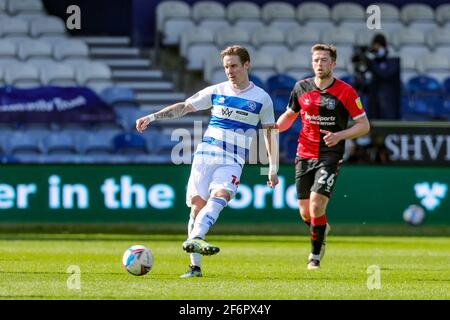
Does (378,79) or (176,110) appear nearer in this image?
(176,110)

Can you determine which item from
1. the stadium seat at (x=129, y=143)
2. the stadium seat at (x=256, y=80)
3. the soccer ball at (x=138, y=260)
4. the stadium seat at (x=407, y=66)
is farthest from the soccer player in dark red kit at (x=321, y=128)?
the stadium seat at (x=407, y=66)

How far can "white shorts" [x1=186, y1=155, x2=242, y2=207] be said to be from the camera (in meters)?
12.7

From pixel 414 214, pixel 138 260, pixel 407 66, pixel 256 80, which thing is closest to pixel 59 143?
pixel 256 80

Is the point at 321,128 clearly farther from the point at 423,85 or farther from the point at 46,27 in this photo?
the point at 46,27

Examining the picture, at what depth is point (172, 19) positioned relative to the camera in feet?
93.1

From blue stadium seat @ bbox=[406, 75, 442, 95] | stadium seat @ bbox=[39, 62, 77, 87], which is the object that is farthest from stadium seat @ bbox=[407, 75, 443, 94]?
stadium seat @ bbox=[39, 62, 77, 87]

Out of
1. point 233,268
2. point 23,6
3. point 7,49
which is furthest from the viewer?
point 23,6

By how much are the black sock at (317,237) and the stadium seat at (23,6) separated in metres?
15.3

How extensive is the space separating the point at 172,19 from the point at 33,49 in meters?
3.29

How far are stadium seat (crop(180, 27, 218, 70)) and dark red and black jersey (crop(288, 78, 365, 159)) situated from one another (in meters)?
13.0

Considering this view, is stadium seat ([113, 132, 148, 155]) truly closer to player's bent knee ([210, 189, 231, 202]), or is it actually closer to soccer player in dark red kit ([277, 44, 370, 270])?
soccer player in dark red kit ([277, 44, 370, 270])

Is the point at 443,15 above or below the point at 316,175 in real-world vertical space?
above

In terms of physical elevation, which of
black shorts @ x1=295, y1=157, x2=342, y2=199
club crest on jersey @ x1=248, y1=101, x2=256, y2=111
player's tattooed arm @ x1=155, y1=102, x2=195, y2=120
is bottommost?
black shorts @ x1=295, y1=157, x2=342, y2=199

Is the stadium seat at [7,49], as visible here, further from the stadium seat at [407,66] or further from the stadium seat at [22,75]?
the stadium seat at [407,66]
